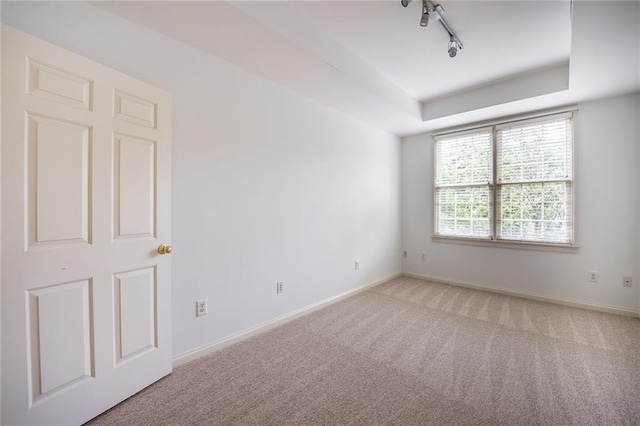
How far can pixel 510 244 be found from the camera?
148 inches

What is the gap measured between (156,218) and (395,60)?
280 centimetres

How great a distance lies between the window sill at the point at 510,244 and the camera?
3367 mm

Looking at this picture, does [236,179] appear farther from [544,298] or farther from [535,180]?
[544,298]

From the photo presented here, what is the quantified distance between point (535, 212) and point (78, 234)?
4842mm

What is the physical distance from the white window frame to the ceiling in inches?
8.4

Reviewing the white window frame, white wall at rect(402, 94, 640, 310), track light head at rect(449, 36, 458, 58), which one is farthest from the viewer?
the white window frame

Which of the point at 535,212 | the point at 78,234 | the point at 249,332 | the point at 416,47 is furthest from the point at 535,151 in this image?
the point at 78,234

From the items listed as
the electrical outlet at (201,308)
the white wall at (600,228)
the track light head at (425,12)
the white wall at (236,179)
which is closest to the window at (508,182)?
the white wall at (600,228)

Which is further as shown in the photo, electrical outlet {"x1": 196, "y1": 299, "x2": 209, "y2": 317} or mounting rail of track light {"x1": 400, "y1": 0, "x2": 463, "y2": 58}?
electrical outlet {"x1": 196, "y1": 299, "x2": 209, "y2": 317}

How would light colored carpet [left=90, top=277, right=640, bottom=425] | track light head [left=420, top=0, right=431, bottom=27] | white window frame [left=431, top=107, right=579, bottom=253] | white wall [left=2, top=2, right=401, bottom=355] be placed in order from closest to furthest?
light colored carpet [left=90, top=277, right=640, bottom=425] → white wall [left=2, top=2, right=401, bottom=355] → track light head [left=420, top=0, right=431, bottom=27] → white window frame [left=431, top=107, right=579, bottom=253]

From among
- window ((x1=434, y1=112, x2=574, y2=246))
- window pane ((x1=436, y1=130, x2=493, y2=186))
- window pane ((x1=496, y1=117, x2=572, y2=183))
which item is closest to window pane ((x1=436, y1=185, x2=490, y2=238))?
window ((x1=434, y1=112, x2=574, y2=246))

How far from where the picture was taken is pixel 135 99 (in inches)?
67.7

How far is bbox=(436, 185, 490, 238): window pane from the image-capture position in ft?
13.2

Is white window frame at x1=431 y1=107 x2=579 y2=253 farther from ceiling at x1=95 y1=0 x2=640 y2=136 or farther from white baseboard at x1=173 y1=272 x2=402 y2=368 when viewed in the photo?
white baseboard at x1=173 y1=272 x2=402 y2=368
